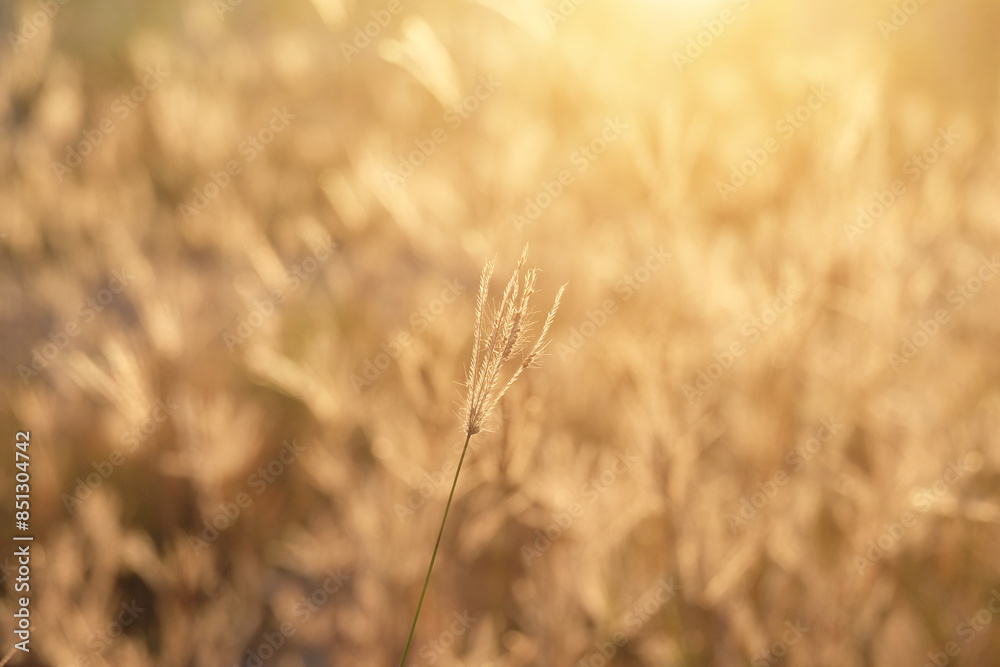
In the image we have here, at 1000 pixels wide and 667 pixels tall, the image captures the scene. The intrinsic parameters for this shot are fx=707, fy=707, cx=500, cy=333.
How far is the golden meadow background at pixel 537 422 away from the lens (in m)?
1.43

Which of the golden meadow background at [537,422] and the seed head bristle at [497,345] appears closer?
the seed head bristle at [497,345]

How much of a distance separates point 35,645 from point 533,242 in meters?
2.13

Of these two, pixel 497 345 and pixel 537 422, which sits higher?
pixel 497 345

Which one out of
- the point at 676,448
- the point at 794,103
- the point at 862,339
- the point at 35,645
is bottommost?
the point at 35,645

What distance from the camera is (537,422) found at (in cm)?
125

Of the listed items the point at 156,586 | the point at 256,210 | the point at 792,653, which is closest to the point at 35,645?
the point at 156,586

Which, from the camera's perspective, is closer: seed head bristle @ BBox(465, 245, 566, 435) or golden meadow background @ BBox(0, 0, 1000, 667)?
seed head bristle @ BBox(465, 245, 566, 435)

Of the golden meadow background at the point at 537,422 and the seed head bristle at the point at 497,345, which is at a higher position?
the seed head bristle at the point at 497,345

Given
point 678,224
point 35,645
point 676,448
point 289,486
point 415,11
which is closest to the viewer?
point 676,448

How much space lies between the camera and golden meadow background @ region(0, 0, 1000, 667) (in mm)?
1433

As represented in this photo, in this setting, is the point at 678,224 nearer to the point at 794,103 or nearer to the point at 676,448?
the point at 676,448

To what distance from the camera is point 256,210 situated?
11.3 ft

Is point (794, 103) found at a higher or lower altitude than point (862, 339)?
higher

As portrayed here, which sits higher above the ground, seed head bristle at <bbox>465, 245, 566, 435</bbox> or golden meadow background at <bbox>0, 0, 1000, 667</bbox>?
seed head bristle at <bbox>465, 245, 566, 435</bbox>
